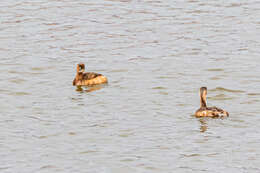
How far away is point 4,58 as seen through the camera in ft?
97.6

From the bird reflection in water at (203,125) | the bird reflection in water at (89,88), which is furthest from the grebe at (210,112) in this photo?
the bird reflection in water at (89,88)

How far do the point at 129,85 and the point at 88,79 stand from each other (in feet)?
4.56

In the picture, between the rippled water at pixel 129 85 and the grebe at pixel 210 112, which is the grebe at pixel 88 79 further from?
the grebe at pixel 210 112

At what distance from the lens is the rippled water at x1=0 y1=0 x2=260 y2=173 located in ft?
57.4

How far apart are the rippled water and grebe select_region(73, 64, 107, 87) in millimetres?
347

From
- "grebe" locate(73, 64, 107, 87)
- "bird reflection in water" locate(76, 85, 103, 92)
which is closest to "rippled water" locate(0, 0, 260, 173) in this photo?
"bird reflection in water" locate(76, 85, 103, 92)

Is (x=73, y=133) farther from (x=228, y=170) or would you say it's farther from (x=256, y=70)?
(x=256, y=70)

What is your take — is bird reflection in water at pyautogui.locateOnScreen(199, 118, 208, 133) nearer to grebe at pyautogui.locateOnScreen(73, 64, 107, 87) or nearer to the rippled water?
the rippled water

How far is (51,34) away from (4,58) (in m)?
5.09

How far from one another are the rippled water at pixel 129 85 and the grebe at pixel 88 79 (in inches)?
13.6

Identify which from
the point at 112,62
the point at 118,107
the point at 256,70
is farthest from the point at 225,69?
the point at 118,107

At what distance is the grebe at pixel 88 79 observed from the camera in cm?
2544

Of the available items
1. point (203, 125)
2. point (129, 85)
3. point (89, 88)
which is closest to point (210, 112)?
point (203, 125)

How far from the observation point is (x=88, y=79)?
25.6m
